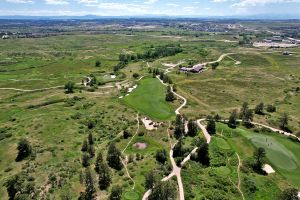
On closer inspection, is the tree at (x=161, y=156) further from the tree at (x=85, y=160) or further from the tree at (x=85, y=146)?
the tree at (x=85, y=146)

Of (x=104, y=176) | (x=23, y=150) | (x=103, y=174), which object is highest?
(x=103, y=174)

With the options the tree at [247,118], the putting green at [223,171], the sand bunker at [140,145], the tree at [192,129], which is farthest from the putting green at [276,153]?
the sand bunker at [140,145]

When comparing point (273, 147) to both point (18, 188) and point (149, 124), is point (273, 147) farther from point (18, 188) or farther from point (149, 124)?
point (18, 188)

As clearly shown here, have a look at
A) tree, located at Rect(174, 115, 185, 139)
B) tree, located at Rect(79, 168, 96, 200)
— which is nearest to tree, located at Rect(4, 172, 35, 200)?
tree, located at Rect(79, 168, 96, 200)

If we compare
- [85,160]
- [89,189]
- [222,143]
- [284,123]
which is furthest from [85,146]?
[284,123]

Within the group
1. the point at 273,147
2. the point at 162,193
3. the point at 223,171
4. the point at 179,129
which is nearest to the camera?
the point at 162,193

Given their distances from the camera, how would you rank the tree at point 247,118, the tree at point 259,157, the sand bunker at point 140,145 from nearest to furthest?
the tree at point 259,157
the sand bunker at point 140,145
the tree at point 247,118
